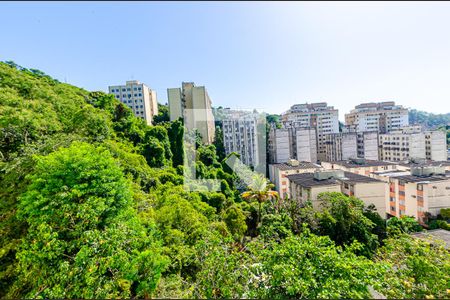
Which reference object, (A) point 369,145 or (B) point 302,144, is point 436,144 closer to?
(A) point 369,145

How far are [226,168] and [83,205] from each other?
2222 cm

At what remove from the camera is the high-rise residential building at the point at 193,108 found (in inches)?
1192

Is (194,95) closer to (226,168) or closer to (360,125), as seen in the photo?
(226,168)

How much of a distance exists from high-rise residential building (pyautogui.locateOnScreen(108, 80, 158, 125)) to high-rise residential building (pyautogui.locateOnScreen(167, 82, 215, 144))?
8410 millimetres

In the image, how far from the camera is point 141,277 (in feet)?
14.0

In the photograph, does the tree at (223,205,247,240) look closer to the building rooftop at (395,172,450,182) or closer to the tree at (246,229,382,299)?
the tree at (246,229,382,299)

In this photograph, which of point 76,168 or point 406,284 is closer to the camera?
point 406,284

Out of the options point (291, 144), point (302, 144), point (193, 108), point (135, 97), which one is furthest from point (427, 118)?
point (135, 97)

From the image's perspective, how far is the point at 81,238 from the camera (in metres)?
4.57

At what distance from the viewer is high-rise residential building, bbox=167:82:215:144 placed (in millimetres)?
30281

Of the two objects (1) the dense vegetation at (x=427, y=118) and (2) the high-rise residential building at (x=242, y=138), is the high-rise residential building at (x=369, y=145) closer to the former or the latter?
(2) the high-rise residential building at (x=242, y=138)

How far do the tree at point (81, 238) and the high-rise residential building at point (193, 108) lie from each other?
2452 centimetres

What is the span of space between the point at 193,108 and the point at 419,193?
26.1m

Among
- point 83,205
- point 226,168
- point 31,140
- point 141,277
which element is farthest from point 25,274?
point 226,168
